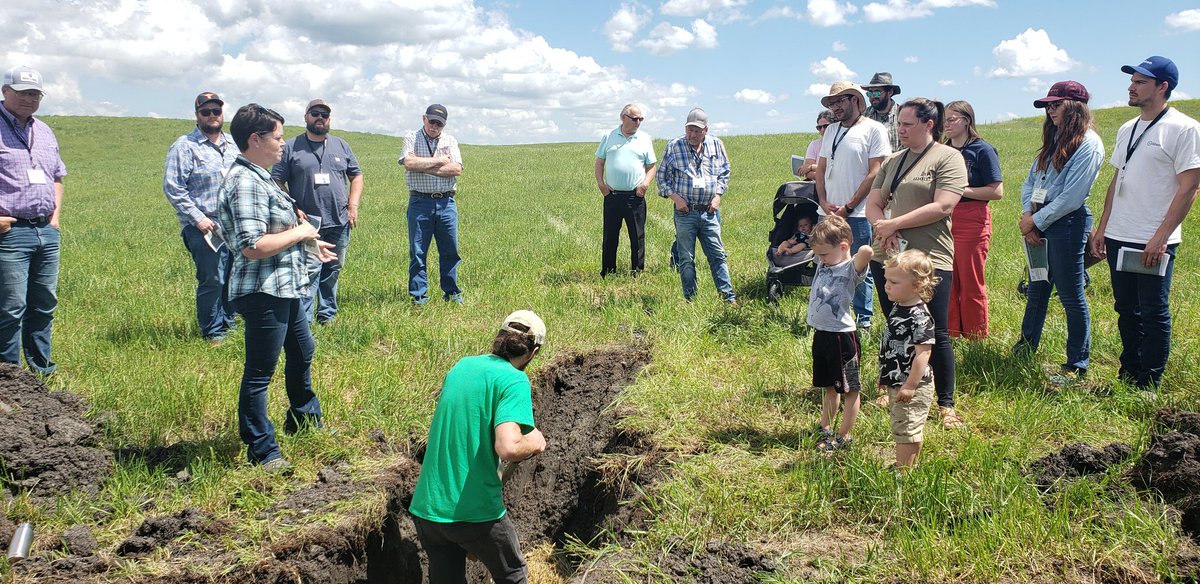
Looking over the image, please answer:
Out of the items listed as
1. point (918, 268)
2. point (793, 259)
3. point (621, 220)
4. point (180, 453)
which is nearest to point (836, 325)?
point (918, 268)

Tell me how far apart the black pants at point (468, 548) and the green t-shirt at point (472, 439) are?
6cm

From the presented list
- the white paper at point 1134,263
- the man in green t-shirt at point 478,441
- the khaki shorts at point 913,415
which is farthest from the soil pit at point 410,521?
the white paper at point 1134,263

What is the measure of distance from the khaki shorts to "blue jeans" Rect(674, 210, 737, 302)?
154 inches

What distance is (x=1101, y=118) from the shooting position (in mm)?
43469

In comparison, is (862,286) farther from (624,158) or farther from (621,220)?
(621,220)

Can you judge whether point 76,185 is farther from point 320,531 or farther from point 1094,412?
point 1094,412

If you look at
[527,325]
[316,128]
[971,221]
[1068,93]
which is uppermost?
[1068,93]

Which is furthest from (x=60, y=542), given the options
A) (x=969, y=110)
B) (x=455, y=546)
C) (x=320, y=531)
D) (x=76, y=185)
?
(x=76, y=185)

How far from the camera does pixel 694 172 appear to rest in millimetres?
7508

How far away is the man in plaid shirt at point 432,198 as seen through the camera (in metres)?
7.72

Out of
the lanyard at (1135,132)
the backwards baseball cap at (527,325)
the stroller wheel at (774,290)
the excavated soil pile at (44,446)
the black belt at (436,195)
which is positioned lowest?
the excavated soil pile at (44,446)

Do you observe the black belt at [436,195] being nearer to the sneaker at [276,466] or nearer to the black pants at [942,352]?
the sneaker at [276,466]

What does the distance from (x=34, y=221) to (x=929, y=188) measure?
5.87 metres

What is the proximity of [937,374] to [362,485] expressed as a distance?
3389 mm
